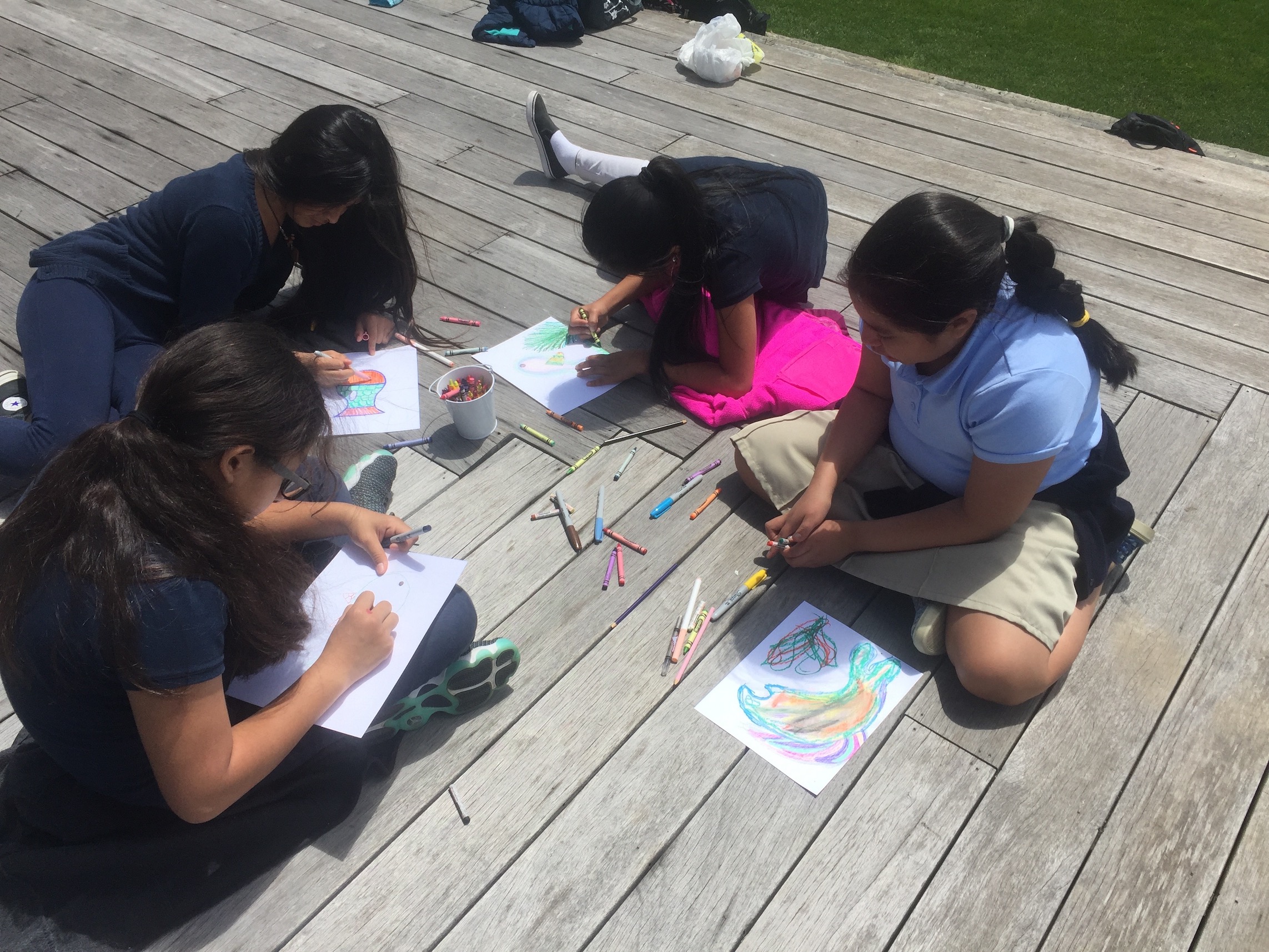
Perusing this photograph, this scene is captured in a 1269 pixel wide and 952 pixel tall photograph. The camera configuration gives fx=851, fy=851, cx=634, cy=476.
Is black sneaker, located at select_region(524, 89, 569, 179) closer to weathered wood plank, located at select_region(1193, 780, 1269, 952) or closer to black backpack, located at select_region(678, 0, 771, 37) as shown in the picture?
black backpack, located at select_region(678, 0, 771, 37)

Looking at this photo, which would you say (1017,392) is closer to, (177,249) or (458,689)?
(458,689)

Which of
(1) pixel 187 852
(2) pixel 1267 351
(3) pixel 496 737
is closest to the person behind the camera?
(1) pixel 187 852

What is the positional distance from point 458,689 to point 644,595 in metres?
0.49

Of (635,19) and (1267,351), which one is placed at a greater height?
(635,19)

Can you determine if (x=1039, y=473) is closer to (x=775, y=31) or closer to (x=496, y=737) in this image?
(x=496, y=737)

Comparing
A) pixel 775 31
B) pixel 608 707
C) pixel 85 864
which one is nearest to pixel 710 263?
pixel 608 707

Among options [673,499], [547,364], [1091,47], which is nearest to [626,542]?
[673,499]

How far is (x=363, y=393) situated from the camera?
8.25ft

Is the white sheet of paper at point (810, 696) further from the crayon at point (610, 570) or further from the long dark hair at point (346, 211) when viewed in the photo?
the long dark hair at point (346, 211)

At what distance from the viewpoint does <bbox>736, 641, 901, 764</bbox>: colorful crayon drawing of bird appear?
171 cm

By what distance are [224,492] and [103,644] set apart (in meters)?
0.27

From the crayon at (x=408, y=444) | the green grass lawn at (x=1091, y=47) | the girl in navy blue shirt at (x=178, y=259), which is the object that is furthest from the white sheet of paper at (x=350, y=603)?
the green grass lawn at (x=1091, y=47)

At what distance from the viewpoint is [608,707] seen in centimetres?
177

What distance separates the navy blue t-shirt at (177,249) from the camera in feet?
7.35
